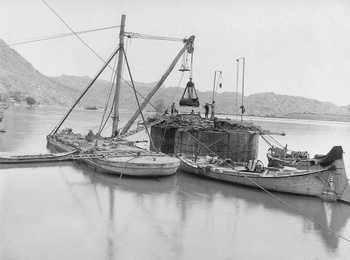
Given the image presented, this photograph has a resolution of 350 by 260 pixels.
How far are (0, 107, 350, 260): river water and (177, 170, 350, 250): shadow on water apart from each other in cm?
5

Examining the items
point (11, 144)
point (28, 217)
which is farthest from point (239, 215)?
point (11, 144)

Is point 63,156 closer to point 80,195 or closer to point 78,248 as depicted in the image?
point 80,195

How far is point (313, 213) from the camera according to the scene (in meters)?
14.3

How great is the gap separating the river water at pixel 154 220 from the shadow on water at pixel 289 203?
46 millimetres

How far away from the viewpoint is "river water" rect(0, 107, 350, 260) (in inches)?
375

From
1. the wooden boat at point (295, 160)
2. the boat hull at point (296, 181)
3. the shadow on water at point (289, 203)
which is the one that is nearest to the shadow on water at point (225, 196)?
the shadow on water at point (289, 203)

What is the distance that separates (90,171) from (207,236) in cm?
1102

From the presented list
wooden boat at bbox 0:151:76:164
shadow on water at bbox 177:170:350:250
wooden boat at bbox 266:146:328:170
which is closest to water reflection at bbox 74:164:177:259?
wooden boat at bbox 0:151:76:164

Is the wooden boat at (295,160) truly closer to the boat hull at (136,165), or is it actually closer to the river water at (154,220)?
the river water at (154,220)

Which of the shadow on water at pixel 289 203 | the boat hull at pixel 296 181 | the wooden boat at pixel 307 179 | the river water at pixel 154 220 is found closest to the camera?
the river water at pixel 154 220

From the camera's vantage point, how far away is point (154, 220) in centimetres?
1205

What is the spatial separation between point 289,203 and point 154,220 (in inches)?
283

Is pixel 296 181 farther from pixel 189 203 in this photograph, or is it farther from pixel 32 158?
pixel 32 158

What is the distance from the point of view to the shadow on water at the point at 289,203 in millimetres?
12727
